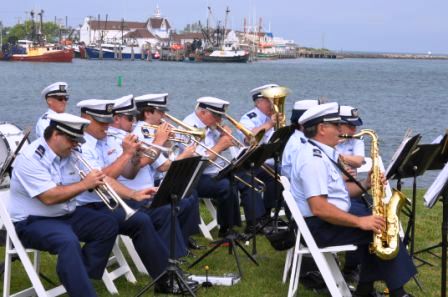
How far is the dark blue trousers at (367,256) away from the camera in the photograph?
6.57m

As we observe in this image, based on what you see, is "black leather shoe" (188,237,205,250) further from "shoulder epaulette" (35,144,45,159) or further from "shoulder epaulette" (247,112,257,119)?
"shoulder epaulette" (35,144,45,159)

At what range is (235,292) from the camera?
24.7 feet

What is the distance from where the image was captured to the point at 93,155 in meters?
7.31

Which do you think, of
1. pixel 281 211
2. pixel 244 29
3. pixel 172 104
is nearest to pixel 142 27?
pixel 244 29

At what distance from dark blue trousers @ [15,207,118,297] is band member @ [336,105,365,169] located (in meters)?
2.28

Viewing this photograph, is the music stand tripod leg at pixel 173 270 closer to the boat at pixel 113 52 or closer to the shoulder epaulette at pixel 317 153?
the shoulder epaulette at pixel 317 153

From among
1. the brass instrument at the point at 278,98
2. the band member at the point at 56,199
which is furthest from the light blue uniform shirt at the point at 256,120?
the band member at the point at 56,199

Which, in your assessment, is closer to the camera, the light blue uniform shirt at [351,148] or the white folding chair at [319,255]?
the white folding chair at [319,255]

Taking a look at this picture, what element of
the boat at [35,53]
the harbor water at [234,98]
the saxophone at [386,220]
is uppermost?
the boat at [35,53]

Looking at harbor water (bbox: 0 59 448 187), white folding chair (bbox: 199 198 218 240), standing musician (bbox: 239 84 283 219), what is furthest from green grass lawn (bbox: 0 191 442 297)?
harbor water (bbox: 0 59 448 187)

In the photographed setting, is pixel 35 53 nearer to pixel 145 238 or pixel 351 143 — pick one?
pixel 351 143

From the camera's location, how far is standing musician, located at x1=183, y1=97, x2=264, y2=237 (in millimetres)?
9086

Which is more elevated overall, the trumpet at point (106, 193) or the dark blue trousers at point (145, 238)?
the trumpet at point (106, 193)

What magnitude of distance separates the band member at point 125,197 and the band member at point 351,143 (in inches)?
72.6
